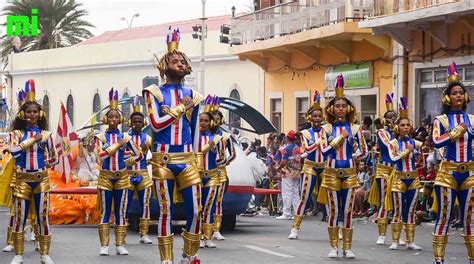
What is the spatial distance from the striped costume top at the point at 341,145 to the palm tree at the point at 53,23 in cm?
4328

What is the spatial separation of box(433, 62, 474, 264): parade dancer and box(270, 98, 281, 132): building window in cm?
2405

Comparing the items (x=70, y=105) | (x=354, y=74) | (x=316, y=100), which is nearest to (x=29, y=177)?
(x=316, y=100)

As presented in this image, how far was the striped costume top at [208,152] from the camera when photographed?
15.7 m

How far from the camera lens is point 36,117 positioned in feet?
43.7

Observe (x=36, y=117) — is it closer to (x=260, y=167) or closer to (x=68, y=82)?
(x=260, y=167)

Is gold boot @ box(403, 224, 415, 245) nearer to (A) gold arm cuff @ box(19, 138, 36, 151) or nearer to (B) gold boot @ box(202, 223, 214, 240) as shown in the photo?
(B) gold boot @ box(202, 223, 214, 240)

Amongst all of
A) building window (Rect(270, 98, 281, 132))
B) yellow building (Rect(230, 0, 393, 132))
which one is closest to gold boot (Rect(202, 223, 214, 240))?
yellow building (Rect(230, 0, 393, 132))

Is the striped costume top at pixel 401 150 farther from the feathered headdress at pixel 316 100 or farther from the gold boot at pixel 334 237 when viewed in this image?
the gold boot at pixel 334 237

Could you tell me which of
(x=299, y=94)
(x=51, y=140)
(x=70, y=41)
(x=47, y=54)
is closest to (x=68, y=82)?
(x=47, y=54)

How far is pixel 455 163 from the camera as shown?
1188 cm

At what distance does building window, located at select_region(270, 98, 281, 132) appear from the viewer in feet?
119

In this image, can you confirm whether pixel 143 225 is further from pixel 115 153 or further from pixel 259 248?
pixel 259 248

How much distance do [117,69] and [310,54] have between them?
1745 cm

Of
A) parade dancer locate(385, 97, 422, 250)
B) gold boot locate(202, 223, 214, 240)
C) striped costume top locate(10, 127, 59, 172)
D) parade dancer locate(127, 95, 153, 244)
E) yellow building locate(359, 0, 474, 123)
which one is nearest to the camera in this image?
striped costume top locate(10, 127, 59, 172)
